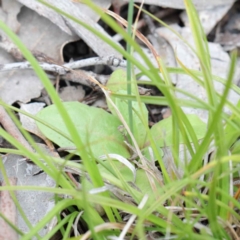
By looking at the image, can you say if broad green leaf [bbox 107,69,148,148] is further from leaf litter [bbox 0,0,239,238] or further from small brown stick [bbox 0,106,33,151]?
small brown stick [bbox 0,106,33,151]

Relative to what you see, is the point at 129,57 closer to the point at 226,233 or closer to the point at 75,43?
the point at 226,233

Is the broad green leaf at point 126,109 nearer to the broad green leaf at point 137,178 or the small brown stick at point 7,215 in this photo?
the broad green leaf at point 137,178

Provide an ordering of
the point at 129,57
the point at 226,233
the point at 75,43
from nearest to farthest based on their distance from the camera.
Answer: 1. the point at 129,57
2. the point at 226,233
3. the point at 75,43

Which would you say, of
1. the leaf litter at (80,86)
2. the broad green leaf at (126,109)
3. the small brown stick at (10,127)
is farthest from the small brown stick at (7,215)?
the broad green leaf at (126,109)

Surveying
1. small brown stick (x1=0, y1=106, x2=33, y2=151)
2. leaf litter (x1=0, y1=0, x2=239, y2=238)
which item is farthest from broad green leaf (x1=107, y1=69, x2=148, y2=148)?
small brown stick (x1=0, y1=106, x2=33, y2=151)

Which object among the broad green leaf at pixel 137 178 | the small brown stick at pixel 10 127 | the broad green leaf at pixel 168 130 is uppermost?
the broad green leaf at pixel 168 130

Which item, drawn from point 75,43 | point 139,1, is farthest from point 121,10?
point 75,43

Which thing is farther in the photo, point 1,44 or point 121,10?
point 121,10
